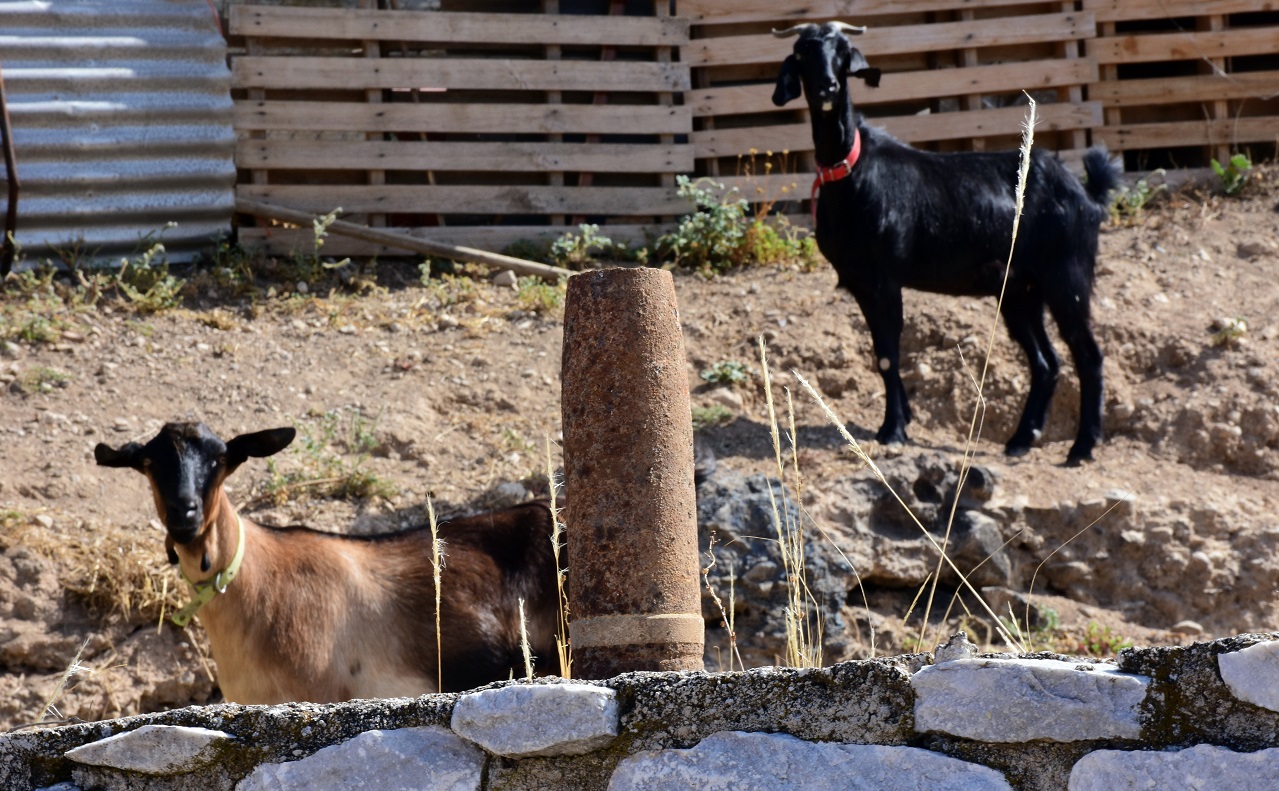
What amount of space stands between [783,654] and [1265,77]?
761 cm

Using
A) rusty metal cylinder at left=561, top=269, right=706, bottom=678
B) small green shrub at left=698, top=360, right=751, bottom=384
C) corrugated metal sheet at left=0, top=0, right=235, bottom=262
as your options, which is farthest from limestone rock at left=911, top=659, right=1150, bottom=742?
corrugated metal sheet at left=0, top=0, right=235, bottom=262

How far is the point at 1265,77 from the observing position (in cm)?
1103

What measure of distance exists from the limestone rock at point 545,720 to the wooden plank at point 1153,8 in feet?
32.8

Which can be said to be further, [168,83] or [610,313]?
[168,83]

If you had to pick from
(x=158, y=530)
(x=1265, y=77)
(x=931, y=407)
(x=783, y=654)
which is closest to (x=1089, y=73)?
(x=1265, y=77)

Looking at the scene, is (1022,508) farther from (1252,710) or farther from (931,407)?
(1252,710)

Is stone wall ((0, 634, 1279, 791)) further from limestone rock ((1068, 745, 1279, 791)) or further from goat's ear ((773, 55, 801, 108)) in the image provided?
goat's ear ((773, 55, 801, 108))

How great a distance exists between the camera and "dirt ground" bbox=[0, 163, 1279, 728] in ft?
20.0

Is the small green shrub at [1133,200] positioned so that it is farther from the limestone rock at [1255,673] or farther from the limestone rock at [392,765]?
the limestone rock at [392,765]

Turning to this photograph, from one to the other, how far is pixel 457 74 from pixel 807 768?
8.55 m

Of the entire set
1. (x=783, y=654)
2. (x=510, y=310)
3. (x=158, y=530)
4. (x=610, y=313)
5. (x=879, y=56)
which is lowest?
(x=783, y=654)

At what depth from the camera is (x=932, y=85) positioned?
10.8 m

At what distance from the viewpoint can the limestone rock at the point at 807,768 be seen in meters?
2.20

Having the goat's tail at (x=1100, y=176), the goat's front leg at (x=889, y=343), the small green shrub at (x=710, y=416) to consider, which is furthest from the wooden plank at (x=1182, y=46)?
the small green shrub at (x=710, y=416)
